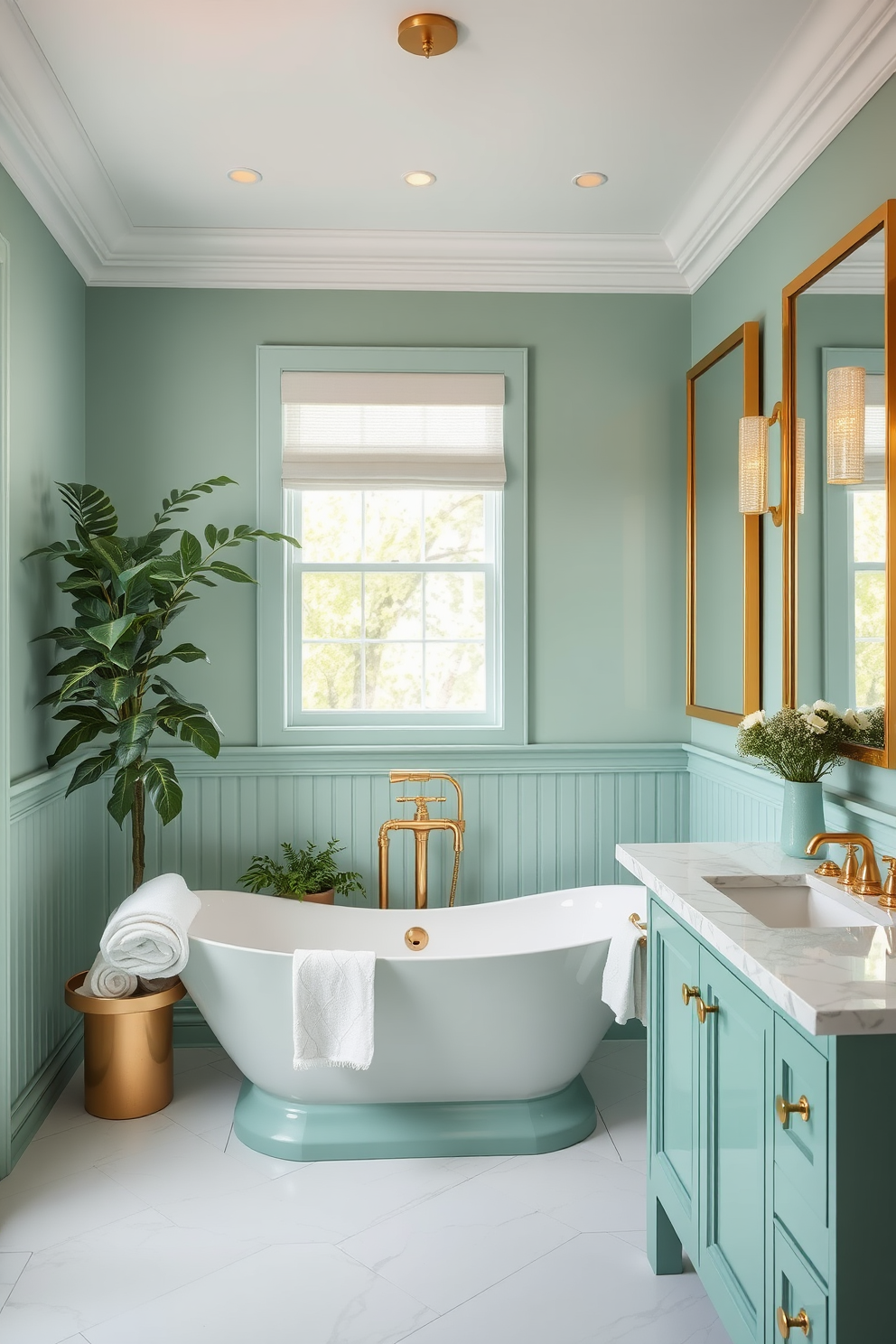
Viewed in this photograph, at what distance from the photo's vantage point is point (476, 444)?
348 centimetres

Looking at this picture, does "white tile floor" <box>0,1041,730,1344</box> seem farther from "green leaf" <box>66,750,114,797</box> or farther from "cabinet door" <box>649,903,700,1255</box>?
"green leaf" <box>66,750,114,797</box>

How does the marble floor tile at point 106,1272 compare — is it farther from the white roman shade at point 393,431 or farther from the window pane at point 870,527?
the white roman shade at point 393,431

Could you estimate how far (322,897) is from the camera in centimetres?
328

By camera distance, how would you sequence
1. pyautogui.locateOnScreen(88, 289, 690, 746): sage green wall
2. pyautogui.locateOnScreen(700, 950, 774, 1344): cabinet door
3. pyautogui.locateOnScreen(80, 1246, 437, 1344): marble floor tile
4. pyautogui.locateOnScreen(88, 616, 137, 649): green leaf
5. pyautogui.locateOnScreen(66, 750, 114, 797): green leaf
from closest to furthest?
pyautogui.locateOnScreen(700, 950, 774, 1344): cabinet door < pyautogui.locateOnScreen(80, 1246, 437, 1344): marble floor tile < pyautogui.locateOnScreen(88, 616, 137, 649): green leaf < pyautogui.locateOnScreen(66, 750, 114, 797): green leaf < pyautogui.locateOnScreen(88, 289, 690, 746): sage green wall

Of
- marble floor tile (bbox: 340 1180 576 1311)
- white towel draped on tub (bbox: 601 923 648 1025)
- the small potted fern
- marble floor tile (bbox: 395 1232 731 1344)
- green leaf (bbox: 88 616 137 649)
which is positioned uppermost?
green leaf (bbox: 88 616 137 649)

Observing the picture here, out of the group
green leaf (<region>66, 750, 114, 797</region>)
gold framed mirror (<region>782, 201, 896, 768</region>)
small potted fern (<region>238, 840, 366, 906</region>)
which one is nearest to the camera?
gold framed mirror (<region>782, 201, 896, 768</region>)

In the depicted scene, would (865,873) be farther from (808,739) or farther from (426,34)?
(426,34)

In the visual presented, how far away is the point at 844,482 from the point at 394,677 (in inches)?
71.3

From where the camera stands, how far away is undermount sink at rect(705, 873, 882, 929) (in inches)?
78.5

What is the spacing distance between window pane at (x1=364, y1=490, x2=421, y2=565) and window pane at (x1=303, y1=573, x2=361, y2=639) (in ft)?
0.41

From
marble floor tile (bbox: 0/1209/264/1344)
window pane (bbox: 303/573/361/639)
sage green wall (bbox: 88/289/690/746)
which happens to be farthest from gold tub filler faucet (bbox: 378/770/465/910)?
marble floor tile (bbox: 0/1209/264/1344)

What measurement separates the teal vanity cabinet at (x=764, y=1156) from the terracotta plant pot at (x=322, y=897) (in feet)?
4.52

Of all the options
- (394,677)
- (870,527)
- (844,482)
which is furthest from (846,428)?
(394,677)

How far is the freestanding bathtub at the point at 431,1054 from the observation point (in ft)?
8.49
